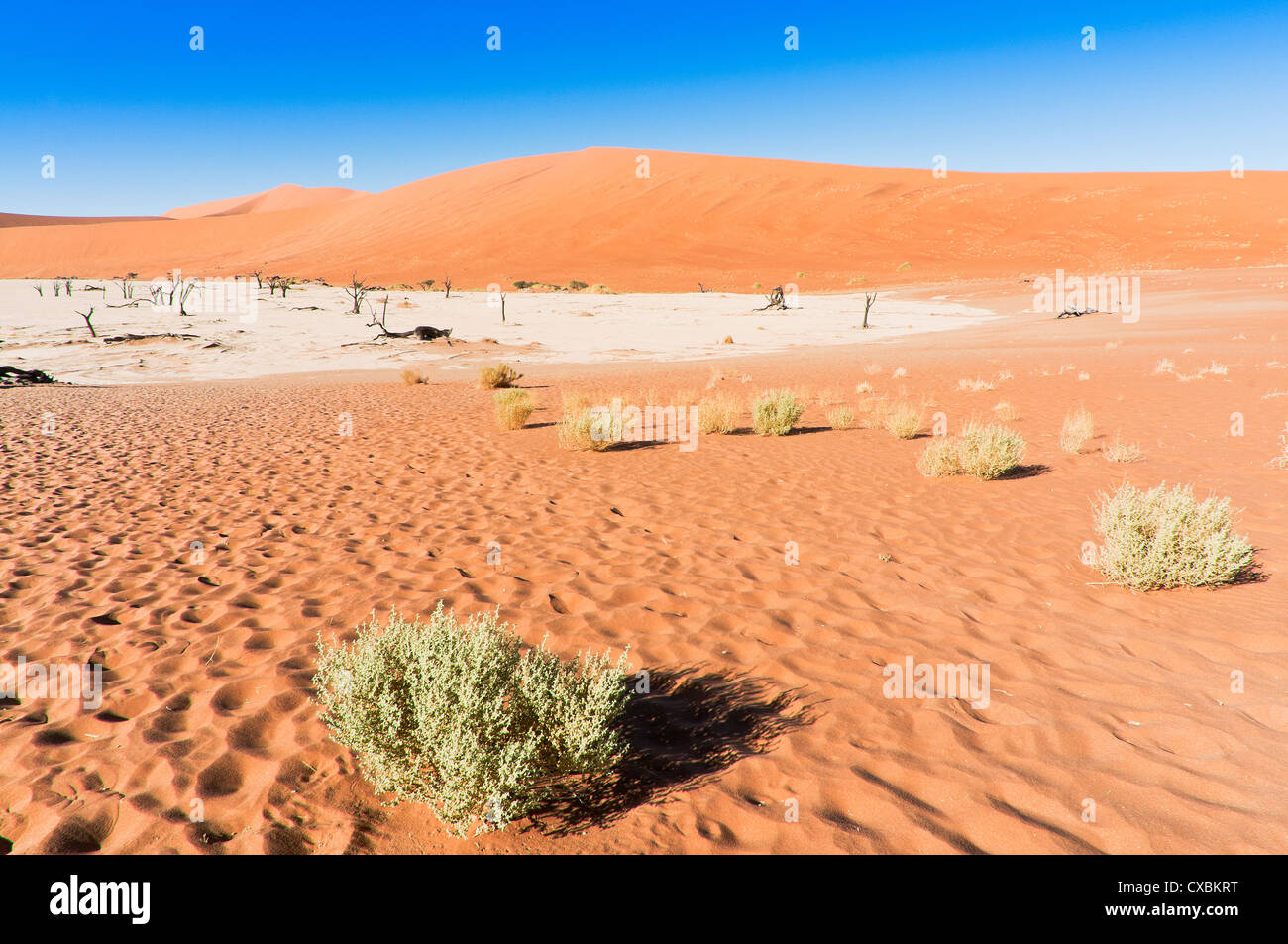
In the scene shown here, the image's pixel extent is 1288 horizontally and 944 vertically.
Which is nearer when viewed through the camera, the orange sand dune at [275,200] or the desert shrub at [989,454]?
the desert shrub at [989,454]

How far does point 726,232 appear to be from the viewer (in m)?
60.1

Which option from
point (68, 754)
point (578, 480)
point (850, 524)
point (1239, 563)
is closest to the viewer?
point (68, 754)

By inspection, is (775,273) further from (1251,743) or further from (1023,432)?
(1251,743)

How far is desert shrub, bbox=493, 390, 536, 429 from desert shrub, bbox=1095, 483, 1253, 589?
8342 millimetres

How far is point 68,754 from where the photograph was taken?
3.02 metres

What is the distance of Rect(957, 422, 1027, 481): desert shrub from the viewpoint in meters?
7.48

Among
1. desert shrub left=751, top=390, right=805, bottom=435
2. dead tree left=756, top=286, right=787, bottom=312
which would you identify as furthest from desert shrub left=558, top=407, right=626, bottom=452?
dead tree left=756, top=286, right=787, bottom=312

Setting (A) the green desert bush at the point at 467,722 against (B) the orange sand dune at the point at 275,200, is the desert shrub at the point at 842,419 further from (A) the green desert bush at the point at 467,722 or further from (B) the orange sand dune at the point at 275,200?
(B) the orange sand dune at the point at 275,200

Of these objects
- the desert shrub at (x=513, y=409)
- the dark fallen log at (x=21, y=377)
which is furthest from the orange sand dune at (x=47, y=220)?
the desert shrub at (x=513, y=409)

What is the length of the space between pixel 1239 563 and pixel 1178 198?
75562 mm

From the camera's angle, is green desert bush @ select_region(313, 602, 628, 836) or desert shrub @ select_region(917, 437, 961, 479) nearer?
green desert bush @ select_region(313, 602, 628, 836)

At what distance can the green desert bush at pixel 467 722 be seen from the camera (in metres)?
2.48

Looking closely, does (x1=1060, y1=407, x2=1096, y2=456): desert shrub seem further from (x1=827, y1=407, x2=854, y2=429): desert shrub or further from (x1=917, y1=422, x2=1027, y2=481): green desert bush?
(x1=827, y1=407, x2=854, y2=429): desert shrub
